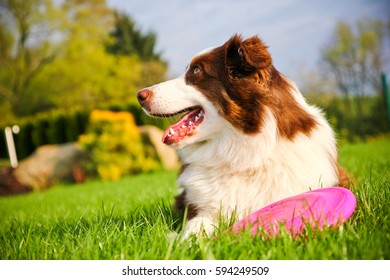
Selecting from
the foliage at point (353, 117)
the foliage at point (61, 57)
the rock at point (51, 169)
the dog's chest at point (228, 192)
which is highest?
the foliage at point (61, 57)

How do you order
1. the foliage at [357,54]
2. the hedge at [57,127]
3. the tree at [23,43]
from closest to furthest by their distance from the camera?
the foliage at [357,54] < the tree at [23,43] < the hedge at [57,127]

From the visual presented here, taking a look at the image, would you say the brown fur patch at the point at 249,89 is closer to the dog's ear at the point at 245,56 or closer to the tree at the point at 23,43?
the dog's ear at the point at 245,56

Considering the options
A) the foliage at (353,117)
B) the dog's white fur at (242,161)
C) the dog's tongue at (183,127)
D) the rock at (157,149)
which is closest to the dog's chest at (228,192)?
the dog's white fur at (242,161)

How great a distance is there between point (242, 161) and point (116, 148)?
769cm

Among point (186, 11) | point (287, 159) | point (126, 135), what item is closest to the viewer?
point (287, 159)

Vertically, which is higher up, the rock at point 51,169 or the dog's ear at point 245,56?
the dog's ear at point 245,56

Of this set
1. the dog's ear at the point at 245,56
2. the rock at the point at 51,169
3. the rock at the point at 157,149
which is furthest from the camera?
the rock at the point at 51,169

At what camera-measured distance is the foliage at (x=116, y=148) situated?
9.84 metres

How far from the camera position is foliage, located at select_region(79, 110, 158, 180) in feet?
32.3

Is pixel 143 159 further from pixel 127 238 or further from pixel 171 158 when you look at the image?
pixel 127 238

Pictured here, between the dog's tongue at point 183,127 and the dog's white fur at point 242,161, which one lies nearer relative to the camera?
the dog's white fur at point 242,161

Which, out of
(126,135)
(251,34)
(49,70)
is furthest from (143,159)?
(251,34)

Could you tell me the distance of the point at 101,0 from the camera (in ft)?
15.1
